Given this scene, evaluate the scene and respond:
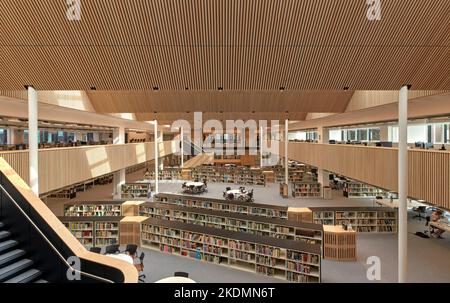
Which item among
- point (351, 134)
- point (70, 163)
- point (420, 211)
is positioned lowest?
point (420, 211)

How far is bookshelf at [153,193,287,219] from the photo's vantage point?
1477cm

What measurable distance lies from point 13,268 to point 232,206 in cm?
1209

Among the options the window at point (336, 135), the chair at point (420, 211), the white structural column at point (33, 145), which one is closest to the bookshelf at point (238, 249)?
the white structural column at point (33, 145)

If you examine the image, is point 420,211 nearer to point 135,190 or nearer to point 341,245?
point 341,245

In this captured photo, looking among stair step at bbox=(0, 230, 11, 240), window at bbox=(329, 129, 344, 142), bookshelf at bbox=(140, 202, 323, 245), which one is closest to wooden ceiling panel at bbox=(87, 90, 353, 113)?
bookshelf at bbox=(140, 202, 323, 245)

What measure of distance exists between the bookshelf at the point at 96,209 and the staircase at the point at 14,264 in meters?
10.2

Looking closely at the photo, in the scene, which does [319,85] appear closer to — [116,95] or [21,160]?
[21,160]

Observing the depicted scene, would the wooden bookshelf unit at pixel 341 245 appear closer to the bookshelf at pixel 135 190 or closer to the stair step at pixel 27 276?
the stair step at pixel 27 276

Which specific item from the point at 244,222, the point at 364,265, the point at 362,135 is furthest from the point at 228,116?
the point at 364,265

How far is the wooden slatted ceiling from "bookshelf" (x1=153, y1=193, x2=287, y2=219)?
22.9ft

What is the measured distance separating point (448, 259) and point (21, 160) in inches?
552

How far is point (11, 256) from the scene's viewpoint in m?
4.93

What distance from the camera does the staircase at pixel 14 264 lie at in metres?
4.63

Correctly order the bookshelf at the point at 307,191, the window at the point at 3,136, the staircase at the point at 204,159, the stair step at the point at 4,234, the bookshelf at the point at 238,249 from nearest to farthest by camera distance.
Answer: the stair step at the point at 4,234 < the bookshelf at the point at 238,249 < the bookshelf at the point at 307,191 < the window at the point at 3,136 < the staircase at the point at 204,159
